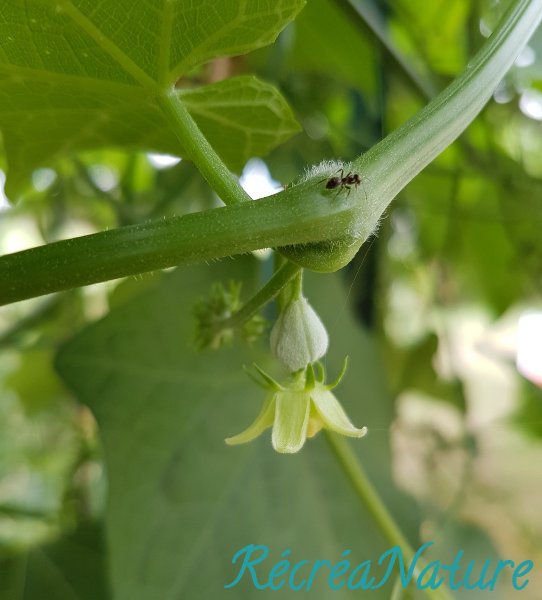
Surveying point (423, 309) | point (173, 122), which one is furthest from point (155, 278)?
point (423, 309)

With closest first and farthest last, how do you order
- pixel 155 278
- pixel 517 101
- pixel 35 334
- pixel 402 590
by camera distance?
pixel 402 590 < pixel 155 278 < pixel 517 101 < pixel 35 334

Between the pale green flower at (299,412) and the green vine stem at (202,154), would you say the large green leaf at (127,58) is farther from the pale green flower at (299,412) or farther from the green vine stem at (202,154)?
the pale green flower at (299,412)

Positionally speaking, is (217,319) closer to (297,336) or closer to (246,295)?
(297,336)

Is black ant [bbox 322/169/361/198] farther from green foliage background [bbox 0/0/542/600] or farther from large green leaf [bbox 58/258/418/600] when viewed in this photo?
large green leaf [bbox 58/258/418/600]

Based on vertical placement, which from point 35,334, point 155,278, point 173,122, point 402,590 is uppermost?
point 35,334

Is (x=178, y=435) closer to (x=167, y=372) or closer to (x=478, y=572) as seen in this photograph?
(x=167, y=372)

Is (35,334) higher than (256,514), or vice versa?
(35,334)

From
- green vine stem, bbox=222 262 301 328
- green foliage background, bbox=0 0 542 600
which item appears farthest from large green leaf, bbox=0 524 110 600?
green vine stem, bbox=222 262 301 328

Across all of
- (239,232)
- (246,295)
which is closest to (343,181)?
(239,232)
